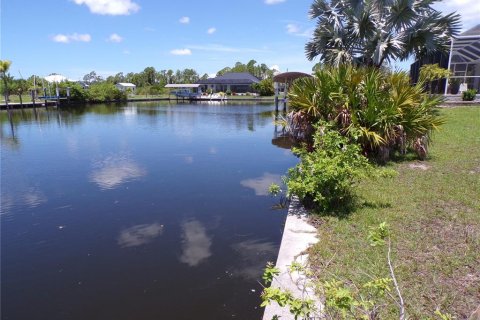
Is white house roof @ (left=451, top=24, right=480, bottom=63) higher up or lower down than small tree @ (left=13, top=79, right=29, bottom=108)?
higher up

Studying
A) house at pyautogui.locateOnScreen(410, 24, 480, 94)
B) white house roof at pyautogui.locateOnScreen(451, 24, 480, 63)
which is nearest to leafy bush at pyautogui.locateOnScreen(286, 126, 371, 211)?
house at pyautogui.locateOnScreen(410, 24, 480, 94)

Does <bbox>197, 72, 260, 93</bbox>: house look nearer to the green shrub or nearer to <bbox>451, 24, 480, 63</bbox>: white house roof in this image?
the green shrub

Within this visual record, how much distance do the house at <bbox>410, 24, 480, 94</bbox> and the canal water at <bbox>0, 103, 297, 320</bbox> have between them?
57.6 ft

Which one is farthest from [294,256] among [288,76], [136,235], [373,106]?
[288,76]

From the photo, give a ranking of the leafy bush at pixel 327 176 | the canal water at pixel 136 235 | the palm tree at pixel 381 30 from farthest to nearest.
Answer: the palm tree at pixel 381 30, the leafy bush at pixel 327 176, the canal water at pixel 136 235

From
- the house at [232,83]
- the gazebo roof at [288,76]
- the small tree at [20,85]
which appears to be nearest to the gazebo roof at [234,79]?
the house at [232,83]

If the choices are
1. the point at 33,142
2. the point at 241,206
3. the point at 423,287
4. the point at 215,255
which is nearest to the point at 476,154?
the point at 241,206

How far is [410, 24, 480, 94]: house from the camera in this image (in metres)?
22.3

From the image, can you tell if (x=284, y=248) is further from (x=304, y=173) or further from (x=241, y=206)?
(x=241, y=206)

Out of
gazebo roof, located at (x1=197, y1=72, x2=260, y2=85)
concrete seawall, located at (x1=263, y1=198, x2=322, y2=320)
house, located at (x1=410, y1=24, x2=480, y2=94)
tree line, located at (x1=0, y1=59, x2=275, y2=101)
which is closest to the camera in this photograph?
concrete seawall, located at (x1=263, y1=198, x2=322, y2=320)

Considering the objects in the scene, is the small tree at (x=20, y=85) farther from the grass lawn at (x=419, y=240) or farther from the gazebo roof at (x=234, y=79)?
the grass lawn at (x=419, y=240)

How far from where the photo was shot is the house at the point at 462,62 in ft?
73.0

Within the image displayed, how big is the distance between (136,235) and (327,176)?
311 centimetres

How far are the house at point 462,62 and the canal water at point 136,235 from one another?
17543 millimetres
